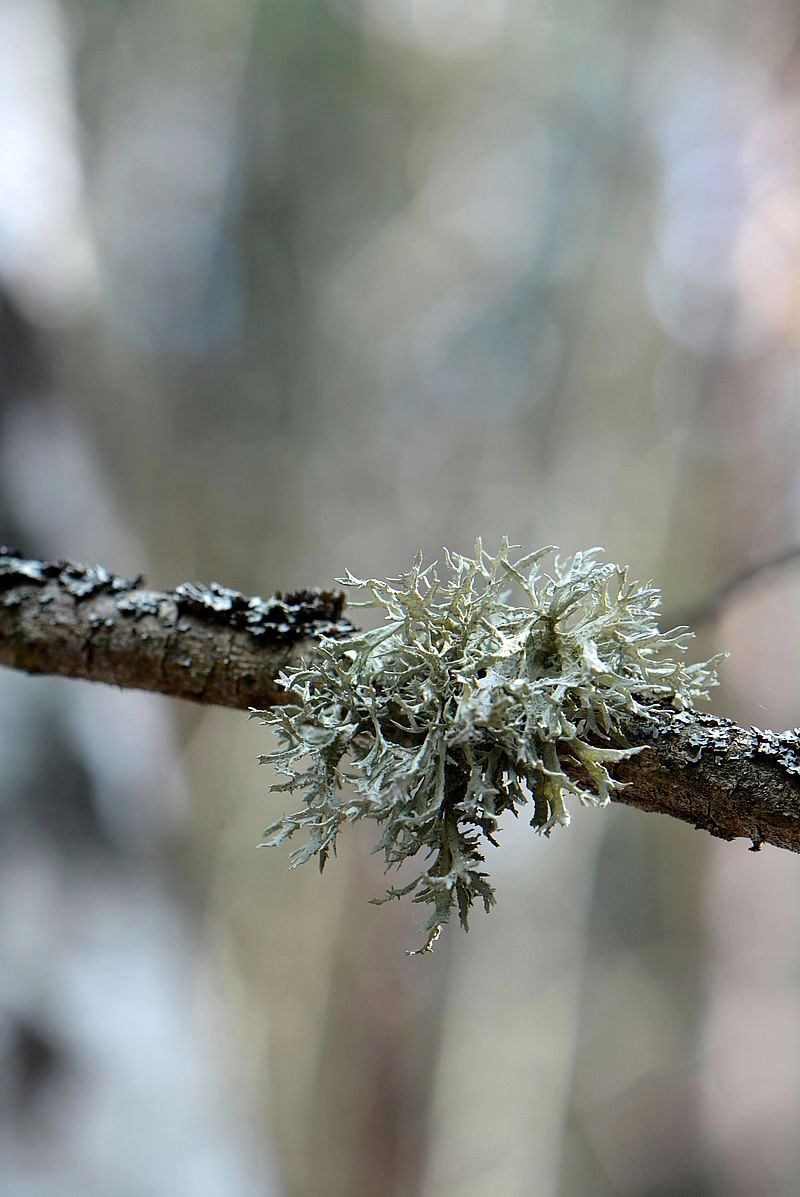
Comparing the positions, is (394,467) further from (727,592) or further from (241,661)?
(241,661)

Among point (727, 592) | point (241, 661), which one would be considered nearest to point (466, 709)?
point (241, 661)

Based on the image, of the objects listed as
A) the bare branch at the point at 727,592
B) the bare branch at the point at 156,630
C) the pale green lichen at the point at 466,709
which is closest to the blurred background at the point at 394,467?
the bare branch at the point at 727,592

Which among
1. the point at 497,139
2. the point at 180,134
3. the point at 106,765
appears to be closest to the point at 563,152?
the point at 497,139

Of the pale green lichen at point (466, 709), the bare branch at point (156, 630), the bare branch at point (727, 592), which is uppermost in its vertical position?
the bare branch at point (727, 592)

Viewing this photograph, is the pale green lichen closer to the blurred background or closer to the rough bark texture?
the rough bark texture

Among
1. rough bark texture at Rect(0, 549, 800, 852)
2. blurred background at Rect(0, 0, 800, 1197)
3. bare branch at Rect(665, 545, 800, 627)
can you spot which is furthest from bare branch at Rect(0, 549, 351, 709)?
blurred background at Rect(0, 0, 800, 1197)

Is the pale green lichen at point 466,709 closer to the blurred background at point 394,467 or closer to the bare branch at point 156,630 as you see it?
the bare branch at point 156,630
